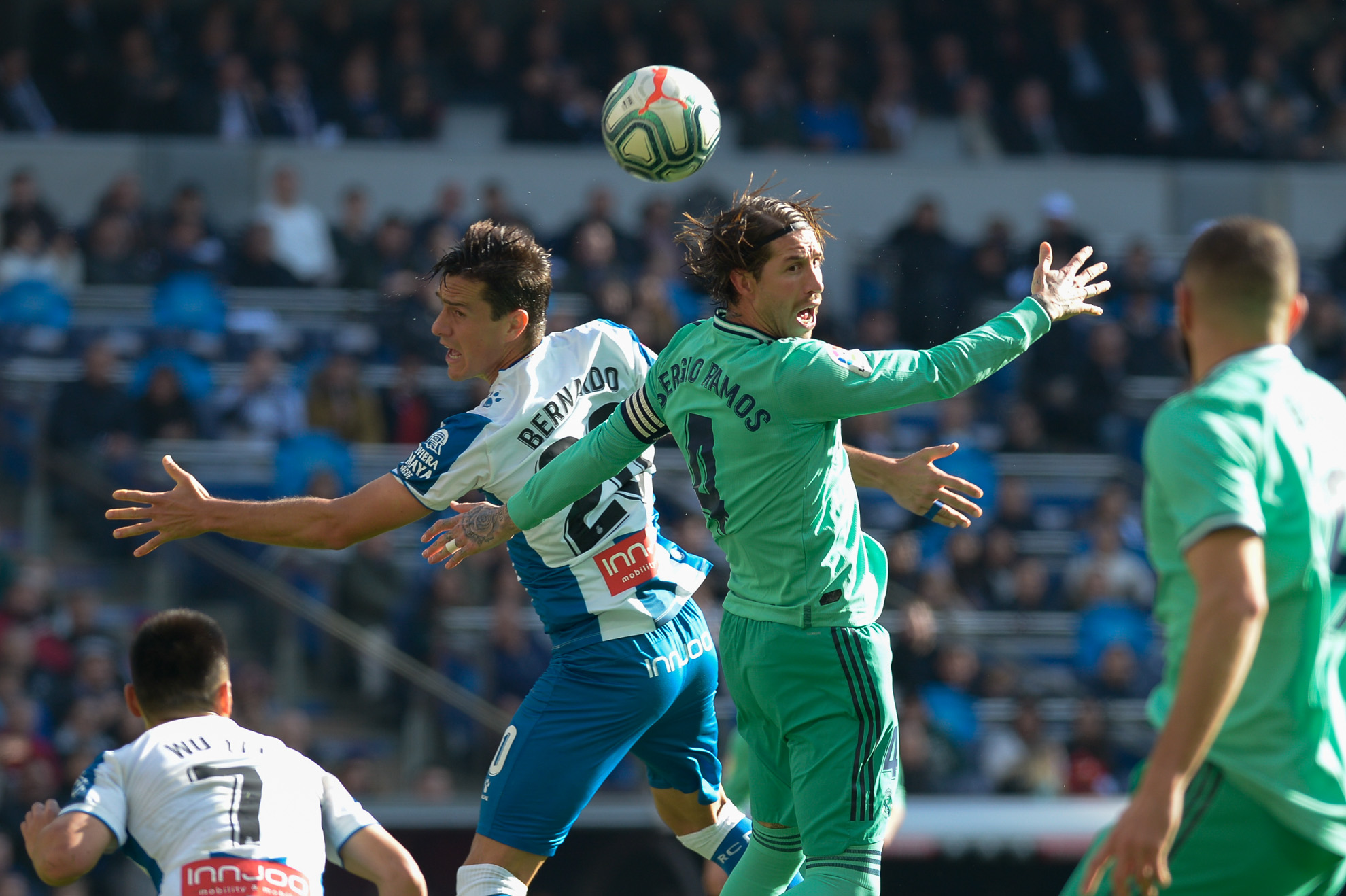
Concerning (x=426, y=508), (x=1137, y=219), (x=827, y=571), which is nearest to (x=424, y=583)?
(x=426, y=508)

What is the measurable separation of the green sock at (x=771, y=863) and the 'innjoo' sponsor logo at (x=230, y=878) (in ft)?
4.59

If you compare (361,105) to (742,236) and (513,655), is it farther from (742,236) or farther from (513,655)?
(742,236)

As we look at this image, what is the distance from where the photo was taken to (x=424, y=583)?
11.5 m

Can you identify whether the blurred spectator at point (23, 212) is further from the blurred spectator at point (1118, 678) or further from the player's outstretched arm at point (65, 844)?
the player's outstretched arm at point (65, 844)

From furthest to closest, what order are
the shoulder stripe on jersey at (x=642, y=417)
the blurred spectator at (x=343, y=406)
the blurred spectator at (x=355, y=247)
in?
the blurred spectator at (x=355, y=247) < the blurred spectator at (x=343, y=406) < the shoulder stripe on jersey at (x=642, y=417)

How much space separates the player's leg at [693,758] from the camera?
17.0 feet

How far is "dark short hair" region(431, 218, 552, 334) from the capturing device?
5.19 metres

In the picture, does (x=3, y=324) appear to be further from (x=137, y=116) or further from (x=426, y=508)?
(x=426, y=508)

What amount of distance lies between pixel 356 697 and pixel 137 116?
830 centimetres

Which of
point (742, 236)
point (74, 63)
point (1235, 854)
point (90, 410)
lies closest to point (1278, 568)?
point (1235, 854)

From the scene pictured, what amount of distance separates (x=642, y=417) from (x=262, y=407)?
28.6ft

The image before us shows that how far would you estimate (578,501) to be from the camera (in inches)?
199

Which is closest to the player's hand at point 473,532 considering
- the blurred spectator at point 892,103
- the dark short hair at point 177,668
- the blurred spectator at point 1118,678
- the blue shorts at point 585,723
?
the blue shorts at point 585,723

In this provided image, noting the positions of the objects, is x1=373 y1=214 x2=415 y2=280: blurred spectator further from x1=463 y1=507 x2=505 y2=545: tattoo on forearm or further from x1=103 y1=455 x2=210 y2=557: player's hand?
x1=463 y1=507 x2=505 y2=545: tattoo on forearm
